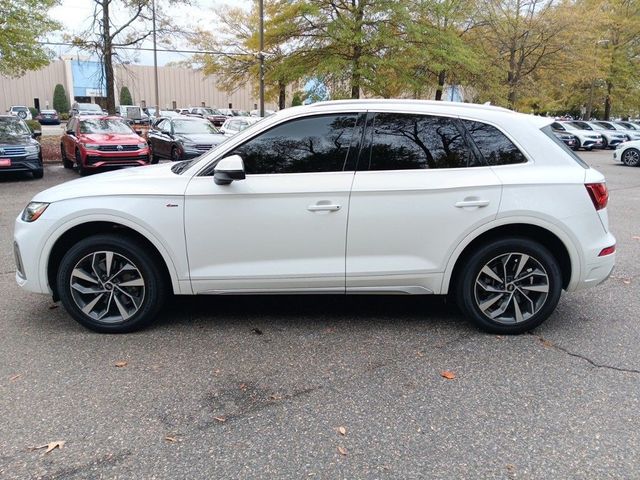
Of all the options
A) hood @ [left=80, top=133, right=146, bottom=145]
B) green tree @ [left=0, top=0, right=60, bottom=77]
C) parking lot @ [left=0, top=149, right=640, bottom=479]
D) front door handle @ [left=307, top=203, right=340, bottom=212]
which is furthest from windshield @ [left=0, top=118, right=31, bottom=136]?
front door handle @ [left=307, top=203, right=340, bottom=212]

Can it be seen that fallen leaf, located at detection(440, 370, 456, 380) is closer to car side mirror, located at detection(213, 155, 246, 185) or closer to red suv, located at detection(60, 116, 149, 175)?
car side mirror, located at detection(213, 155, 246, 185)

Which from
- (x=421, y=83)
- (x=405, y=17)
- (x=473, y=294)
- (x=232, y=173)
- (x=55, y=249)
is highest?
(x=405, y=17)

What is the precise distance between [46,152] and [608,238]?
1992 centimetres

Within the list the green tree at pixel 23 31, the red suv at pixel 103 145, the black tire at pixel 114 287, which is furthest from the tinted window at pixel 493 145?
the green tree at pixel 23 31

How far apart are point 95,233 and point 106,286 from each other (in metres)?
0.43

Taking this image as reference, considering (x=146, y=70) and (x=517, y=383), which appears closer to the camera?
(x=517, y=383)

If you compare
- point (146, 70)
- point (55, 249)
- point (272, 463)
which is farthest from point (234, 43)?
point (146, 70)

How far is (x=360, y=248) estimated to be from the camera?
12.8 ft

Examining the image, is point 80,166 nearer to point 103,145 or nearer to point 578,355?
point 103,145

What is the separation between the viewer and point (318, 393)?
3.21 meters

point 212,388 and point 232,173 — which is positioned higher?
point 232,173

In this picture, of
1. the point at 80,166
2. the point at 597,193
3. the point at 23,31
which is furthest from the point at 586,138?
the point at 597,193

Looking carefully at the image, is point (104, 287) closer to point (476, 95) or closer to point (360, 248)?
point (360, 248)

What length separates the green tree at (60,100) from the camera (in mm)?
64938
